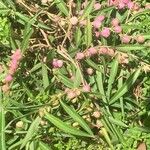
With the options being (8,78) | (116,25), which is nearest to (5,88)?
(8,78)

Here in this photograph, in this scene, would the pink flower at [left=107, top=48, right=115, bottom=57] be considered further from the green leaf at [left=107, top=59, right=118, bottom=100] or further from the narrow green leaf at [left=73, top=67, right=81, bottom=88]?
the narrow green leaf at [left=73, top=67, right=81, bottom=88]

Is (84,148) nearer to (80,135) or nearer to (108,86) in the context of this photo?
(80,135)

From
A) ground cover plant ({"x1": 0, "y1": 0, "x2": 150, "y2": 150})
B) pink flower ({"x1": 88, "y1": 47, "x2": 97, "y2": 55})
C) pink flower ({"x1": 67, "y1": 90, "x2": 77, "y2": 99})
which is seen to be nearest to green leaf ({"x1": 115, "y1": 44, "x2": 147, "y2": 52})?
ground cover plant ({"x1": 0, "y1": 0, "x2": 150, "y2": 150})

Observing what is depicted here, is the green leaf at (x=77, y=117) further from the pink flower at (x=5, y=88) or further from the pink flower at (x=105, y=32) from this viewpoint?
the pink flower at (x=105, y=32)

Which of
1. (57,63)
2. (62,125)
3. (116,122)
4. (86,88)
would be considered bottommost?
(116,122)

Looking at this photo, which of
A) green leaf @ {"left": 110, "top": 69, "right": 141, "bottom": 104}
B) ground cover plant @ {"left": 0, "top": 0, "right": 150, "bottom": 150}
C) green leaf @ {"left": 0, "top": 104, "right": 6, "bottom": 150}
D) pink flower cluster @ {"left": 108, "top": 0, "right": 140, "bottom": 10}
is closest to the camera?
green leaf @ {"left": 0, "top": 104, "right": 6, "bottom": 150}

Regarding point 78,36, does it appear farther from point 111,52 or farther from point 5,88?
point 5,88

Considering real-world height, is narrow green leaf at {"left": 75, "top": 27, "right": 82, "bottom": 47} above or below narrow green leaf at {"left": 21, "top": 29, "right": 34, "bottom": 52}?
below

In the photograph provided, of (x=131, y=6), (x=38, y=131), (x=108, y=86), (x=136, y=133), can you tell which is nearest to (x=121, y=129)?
(x=136, y=133)

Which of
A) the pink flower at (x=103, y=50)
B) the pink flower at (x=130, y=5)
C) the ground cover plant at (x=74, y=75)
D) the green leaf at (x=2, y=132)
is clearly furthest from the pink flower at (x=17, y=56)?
the pink flower at (x=130, y=5)
